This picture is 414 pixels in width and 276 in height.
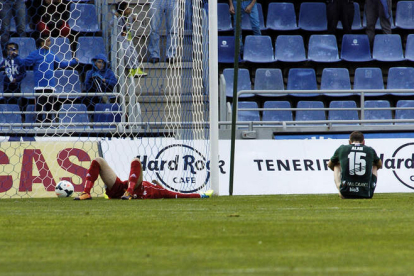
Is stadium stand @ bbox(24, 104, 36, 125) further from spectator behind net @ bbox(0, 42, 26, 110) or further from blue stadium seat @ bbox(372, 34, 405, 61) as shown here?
blue stadium seat @ bbox(372, 34, 405, 61)

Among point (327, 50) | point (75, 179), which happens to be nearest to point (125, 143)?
point (75, 179)

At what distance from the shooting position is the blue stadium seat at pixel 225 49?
17.9 meters

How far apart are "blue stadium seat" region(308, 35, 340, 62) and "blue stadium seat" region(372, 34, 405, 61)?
102 cm

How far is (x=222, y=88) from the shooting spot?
14.3m

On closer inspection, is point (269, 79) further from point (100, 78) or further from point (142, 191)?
point (142, 191)

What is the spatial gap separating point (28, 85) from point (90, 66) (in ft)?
4.24

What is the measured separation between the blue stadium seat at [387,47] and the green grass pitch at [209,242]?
36.0 feet

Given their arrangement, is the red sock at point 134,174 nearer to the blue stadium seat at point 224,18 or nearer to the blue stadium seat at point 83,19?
the blue stadium seat at point 83,19

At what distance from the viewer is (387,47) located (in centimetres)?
1844

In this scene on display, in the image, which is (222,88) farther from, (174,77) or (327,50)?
(327,50)

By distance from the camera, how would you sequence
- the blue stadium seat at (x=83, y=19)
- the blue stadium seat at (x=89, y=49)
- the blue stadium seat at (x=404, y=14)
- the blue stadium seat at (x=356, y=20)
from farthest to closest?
the blue stadium seat at (x=404, y=14), the blue stadium seat at (x=356, y=20), the blue stadium seat at (x=83, y=19), the blue stadium seat at (x=89, y=49)

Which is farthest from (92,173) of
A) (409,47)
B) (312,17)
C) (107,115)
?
(409,47)

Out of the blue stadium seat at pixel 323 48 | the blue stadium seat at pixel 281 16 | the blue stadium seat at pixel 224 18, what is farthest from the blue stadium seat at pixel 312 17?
the blue stadium seat at pixel 224 18

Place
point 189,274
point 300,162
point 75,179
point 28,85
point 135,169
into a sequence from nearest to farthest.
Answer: point 189,274 → point 135,169 → point 75,179 → point 300,162 → point 28,85
